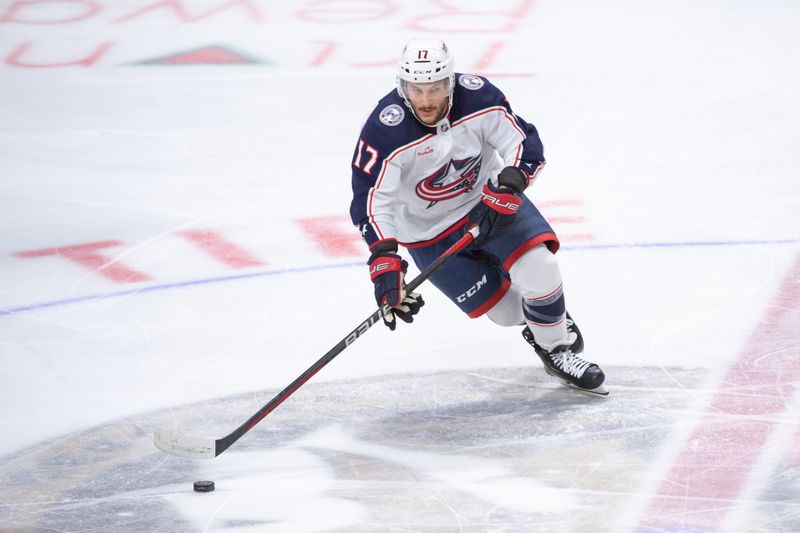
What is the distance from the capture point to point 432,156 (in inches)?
131

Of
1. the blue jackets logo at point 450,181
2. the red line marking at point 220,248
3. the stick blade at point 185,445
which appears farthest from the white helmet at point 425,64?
the red line marking at point 220,248

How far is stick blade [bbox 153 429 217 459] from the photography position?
3.08 m

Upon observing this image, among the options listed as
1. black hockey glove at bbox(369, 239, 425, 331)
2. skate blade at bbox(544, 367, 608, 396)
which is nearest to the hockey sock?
skate blade at bbox(544, 367, 608, 396)

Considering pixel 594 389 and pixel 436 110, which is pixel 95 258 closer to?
pixel 436 110

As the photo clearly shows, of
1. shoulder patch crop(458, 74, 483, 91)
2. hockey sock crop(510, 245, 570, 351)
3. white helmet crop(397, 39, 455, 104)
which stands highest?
white helmet crop(397, 39, 455, 104)

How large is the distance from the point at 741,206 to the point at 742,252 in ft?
1.47

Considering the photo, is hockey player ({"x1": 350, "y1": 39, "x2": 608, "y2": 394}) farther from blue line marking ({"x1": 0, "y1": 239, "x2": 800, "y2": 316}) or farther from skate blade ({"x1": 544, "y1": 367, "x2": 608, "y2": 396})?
blue line marking ({"x1": 0, "y1": 239, "x2": 800, "y2": 316})

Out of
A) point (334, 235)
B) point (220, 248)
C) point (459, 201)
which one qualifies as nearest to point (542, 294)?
point (459, 201)

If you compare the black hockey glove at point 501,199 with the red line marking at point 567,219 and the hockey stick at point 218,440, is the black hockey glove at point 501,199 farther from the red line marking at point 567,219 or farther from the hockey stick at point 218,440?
the red line marking at point 567,219

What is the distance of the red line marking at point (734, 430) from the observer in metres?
2.78

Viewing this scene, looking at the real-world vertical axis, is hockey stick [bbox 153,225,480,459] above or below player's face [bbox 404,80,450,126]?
below

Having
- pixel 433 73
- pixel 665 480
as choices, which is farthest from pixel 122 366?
pixel 665 480

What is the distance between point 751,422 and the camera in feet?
10.4

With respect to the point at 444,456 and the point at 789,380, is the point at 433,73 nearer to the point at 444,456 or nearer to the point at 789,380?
the point at 444,456
